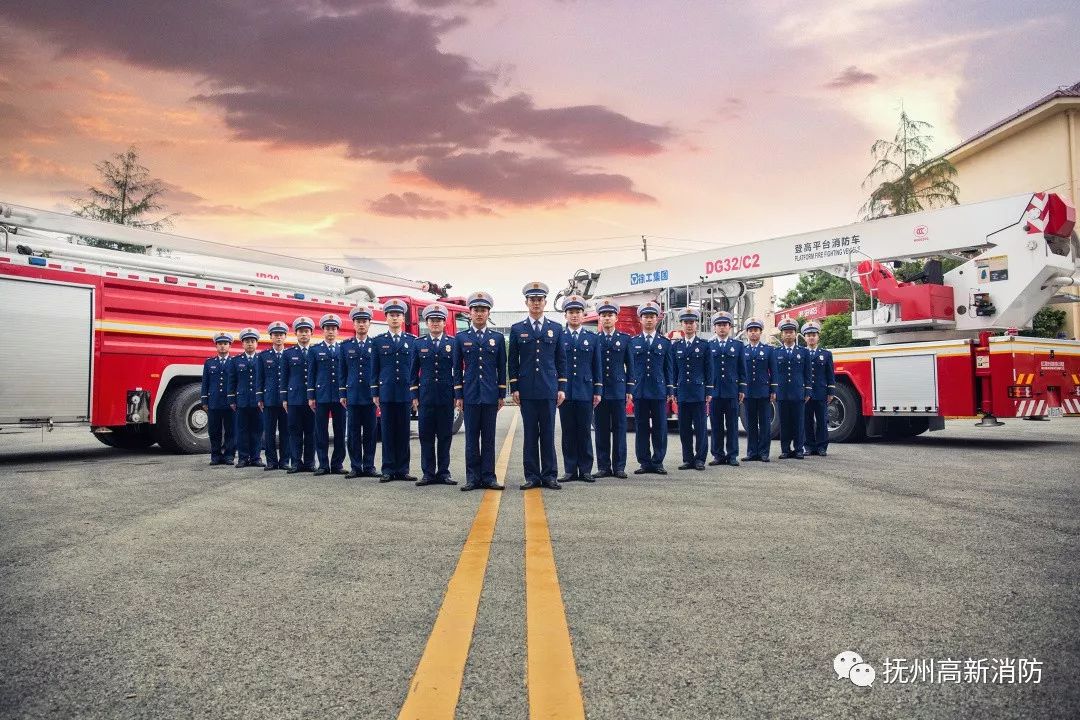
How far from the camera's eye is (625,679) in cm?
228

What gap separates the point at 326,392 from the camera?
28.9ft

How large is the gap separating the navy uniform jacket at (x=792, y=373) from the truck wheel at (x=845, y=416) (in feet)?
7.02

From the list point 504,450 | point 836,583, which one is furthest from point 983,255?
point 836,583

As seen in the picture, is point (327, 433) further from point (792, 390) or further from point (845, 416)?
point (845, 416)

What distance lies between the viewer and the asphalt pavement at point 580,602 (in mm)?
2189

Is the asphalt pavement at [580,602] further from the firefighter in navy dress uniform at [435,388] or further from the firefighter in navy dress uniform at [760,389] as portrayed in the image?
the firefighter in navy dress uniform at [760,389]

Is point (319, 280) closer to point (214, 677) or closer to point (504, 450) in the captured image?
point (504, 450)

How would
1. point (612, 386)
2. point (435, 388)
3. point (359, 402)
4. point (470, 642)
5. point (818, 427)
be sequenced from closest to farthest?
point (470, 642) → point (435, 388) → point (612, 386) → point (359, 402) → point (818, 427)

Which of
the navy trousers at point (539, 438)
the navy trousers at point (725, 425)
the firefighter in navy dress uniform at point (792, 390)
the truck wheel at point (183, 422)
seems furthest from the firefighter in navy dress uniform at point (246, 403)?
the firefighter in navy dress uniform at point (792, 390)

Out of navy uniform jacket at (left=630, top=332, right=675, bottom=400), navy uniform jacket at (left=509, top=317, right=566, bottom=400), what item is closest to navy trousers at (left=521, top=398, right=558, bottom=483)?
navy uniform jacket at (left=509, top=317, right=566, bottom=400)

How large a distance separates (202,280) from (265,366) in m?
3.15

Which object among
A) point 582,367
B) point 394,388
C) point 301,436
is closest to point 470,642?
point 582,367

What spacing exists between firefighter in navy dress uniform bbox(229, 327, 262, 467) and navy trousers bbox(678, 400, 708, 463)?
5.47 metres

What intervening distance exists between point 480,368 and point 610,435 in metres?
1.91
